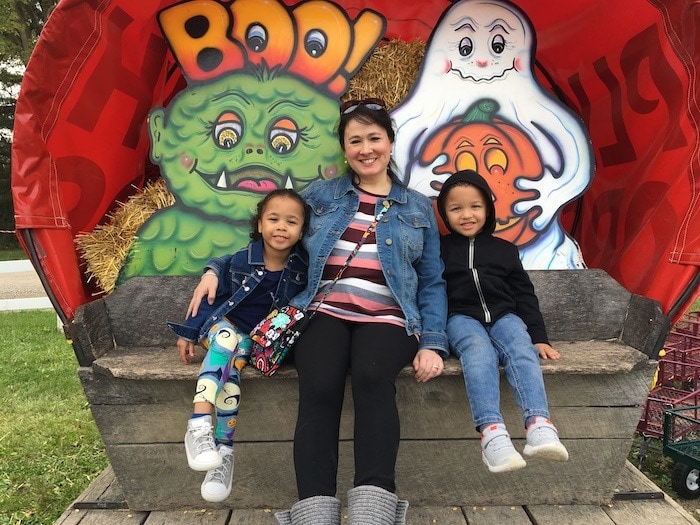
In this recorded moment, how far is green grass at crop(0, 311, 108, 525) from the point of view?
2.70 m

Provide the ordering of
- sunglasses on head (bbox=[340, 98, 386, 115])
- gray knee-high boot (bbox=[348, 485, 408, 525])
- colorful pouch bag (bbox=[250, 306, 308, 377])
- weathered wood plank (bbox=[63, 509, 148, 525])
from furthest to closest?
sunglasses on head (bbox=[340, 98, 386, 115]) → weathered wood plank (bbox=[63, 509, 148, 525]) → colorful pouch bag (bbox=[250, 306, 308, 377]) → gray knee-high boot (bbox=[348, 485, 408, 525])

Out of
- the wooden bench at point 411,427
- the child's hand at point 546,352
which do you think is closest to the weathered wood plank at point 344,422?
the wooden bench at point 411,427

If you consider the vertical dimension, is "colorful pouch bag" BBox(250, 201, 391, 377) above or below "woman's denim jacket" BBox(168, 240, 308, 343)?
below

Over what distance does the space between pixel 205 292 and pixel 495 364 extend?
115 cm

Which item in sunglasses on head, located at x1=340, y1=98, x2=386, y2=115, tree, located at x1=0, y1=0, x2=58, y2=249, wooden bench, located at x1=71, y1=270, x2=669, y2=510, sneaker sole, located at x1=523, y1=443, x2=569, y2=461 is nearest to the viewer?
sneaker sole, located at x1=523, y1=443, x2=569, y2=461

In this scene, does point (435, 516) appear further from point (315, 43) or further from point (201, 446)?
point (315, 43)

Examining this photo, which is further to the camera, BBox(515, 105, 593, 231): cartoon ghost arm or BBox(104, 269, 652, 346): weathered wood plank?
BBox(515, 105, 593, 231): cartoon ghost arm

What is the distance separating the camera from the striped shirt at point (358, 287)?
219cm

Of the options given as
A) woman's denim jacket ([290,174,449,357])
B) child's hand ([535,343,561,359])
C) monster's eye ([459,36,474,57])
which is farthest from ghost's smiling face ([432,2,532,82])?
child's hand ([535,343,561,359])

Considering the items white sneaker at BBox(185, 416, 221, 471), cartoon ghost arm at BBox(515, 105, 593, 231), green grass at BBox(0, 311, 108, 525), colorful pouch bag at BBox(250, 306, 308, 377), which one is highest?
cartoon ghost arm at BBox(515, 105, 593, 231)

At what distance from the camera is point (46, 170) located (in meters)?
2.30

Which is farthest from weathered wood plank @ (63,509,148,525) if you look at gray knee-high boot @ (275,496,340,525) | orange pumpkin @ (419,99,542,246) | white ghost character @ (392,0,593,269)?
orange pumpkin @ (419,99,542,246)

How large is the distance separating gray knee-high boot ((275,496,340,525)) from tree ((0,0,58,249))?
49.2 ft

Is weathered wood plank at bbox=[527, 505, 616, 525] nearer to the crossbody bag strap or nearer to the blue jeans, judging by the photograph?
the blue jeans
